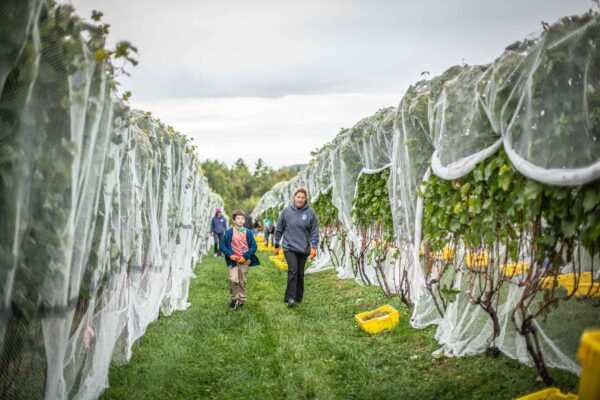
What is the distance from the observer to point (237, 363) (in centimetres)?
425

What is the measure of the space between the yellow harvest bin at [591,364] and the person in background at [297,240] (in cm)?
492

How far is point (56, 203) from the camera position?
250 cm

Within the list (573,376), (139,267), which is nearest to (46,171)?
(139,267)

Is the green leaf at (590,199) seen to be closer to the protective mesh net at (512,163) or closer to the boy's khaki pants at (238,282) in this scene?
the protective mesh net at (512,163)

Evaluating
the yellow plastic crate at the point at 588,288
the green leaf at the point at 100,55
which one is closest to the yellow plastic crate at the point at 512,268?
the yellow plastic crate at the point at 588,288

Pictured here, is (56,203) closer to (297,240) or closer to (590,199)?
(590,199)

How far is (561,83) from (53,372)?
3518 millimetres

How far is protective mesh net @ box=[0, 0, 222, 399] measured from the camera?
2.17 meters

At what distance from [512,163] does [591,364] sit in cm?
160

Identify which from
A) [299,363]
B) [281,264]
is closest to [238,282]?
[299,363]

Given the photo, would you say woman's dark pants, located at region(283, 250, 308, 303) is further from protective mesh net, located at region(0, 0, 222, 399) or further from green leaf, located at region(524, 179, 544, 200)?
green leaf, located at region(524, 179, 544, 200)

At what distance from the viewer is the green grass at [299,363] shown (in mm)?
3396

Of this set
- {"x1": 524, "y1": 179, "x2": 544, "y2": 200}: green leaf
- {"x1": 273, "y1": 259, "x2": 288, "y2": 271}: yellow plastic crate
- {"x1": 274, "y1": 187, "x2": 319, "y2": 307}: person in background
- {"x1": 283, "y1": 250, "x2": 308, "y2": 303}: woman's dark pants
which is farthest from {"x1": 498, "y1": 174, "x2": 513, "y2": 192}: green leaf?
{"x1": 273, "y1": 259, "x2": 288, "y2": 271}: yellow plastic crate

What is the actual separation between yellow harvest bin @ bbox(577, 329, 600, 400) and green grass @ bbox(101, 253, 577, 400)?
140cm
